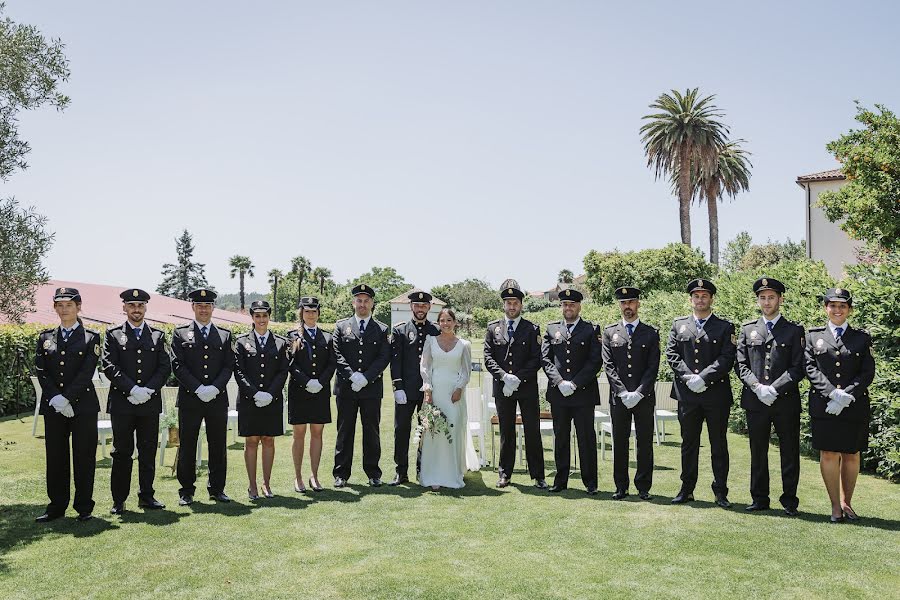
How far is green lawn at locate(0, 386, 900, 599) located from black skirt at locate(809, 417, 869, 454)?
0.68 meters

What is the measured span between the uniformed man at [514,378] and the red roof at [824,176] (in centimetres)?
3605

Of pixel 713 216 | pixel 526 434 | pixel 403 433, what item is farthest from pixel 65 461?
pixel 713 216

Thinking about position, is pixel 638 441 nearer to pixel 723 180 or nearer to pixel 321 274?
pixel 723 180

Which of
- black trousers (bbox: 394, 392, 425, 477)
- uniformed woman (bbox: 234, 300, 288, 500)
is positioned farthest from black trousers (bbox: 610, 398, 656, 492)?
uniformed woman (bbox: 234, 300, 288, 500)

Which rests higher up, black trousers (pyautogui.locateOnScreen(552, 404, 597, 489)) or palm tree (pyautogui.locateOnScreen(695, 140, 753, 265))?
palm tree (pyautogui.locateOnScreen(695, 140, 753, 265))

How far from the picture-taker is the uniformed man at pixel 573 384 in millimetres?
8117

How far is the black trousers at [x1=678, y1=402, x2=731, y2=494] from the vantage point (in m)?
7.48

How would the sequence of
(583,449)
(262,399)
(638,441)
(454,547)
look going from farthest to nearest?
(583,449), (638,441), (262,399), (454,547)

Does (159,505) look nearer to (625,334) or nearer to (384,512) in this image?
(384,512)

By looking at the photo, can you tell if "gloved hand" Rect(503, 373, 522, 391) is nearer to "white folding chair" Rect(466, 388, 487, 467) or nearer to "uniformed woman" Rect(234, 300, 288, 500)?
"white folding chair" Rect(466, 388, 487, 467)

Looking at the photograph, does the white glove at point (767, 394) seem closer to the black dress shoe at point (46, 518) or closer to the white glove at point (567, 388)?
the white glove at point (567, 388)

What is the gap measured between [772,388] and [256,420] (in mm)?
5090

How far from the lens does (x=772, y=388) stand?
7043 millimetres

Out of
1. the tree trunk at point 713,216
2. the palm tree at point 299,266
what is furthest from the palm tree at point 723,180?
the palm tree at point 299,266
